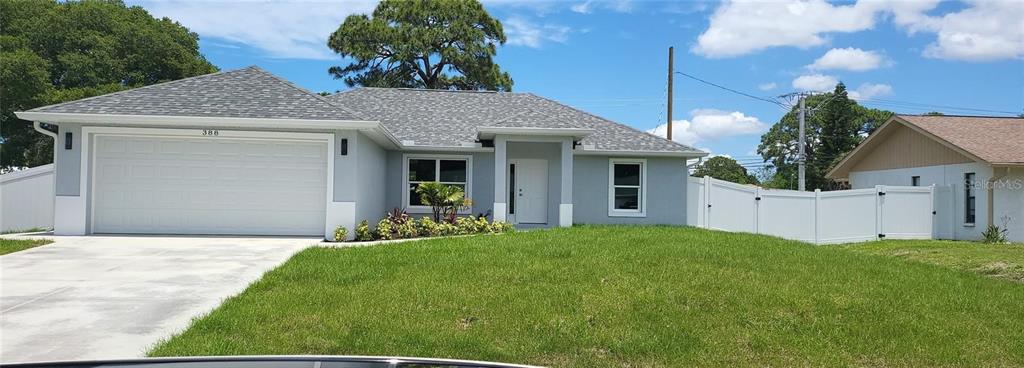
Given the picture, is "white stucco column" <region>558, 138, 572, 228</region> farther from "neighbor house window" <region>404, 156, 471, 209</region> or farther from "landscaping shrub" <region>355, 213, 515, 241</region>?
"neighbor house window" <region>404, 156, 471, 209</region>

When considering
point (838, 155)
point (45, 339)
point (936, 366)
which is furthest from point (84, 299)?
point (838, 155)

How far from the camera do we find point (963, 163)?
19.1 metres

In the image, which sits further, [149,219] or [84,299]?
[149,219]

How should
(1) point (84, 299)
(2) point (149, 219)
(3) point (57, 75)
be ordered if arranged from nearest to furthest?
(1) point (84, 299), (2) point (149, 219), (3) point (57, 75)

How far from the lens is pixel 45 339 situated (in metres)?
5.52

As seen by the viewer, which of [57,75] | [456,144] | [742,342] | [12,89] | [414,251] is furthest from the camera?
[57,75]

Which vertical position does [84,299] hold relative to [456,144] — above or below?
below

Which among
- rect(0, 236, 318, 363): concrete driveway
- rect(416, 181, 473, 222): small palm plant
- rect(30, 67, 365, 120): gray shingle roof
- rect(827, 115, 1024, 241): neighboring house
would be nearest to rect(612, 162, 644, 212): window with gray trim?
rect(416, 181, 473, 222): small palm plant

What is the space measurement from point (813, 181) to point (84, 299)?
158ft

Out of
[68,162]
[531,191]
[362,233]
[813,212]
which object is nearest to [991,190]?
[813,212]

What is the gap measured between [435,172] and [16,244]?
905 cm

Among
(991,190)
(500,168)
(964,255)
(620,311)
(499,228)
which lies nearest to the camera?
(620,311)

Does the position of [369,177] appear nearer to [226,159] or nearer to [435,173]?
[435,173]

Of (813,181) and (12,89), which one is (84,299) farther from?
(813,181)
